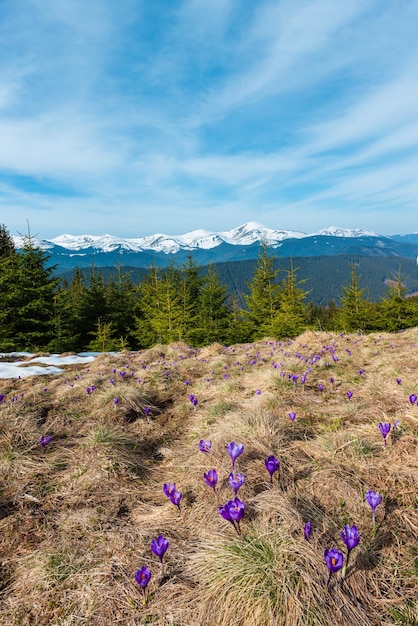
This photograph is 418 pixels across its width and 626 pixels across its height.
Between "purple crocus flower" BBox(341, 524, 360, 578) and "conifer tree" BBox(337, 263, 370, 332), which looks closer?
"purple crocus flower" BBox(341, 524, 360, 578)

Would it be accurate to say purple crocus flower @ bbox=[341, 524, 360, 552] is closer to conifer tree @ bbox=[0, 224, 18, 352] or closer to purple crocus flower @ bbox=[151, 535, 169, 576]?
purple crocus flower @ bbox=[151, 535, 169, 576]

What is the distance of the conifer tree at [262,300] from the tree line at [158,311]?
82 mm

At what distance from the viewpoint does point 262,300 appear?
25.8m

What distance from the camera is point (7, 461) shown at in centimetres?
363

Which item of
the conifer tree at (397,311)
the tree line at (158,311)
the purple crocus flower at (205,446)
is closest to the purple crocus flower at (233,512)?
the purple crocus flower at (205,446)

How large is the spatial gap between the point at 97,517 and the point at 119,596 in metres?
0.91

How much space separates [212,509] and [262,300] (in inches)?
933

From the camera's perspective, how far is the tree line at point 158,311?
2019cm

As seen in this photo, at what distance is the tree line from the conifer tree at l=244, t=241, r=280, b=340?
0.08 meters

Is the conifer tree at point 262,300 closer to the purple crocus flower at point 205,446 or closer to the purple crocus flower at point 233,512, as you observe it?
the purple crocus flower at point 205,446

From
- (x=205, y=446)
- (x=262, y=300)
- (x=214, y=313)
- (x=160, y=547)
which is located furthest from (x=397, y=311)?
(x=160, y=547)

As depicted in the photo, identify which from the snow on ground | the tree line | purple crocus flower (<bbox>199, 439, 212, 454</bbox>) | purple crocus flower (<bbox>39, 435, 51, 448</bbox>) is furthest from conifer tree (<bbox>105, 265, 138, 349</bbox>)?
purple crocus flower (<bbox>199, 439, 212, 454</bbox>)

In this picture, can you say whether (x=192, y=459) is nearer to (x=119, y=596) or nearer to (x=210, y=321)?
(x=119, y=596)

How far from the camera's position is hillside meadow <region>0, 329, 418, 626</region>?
1.86 meters
